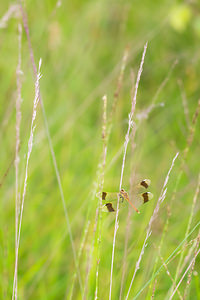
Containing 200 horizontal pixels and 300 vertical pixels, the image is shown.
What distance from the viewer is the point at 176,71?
10.8 feet

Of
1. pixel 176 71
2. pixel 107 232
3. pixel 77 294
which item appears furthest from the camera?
pixel 176 71

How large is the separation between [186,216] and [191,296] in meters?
0.37

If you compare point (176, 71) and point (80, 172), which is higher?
point (176, 71)

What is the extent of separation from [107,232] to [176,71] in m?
1.76

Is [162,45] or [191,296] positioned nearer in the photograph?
[191,296]

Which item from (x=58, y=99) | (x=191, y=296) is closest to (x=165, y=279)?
(x=191, y=296)

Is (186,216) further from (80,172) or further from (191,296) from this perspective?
(80,172)

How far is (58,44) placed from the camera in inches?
121

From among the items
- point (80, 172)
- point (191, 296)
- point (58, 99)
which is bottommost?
point (191, 296)

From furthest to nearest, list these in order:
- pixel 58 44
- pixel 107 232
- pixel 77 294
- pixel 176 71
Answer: pixel 176 71 < pixel 58 44 < pixel 107 232 < pixel 77 294

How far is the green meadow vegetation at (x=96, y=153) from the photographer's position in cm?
136

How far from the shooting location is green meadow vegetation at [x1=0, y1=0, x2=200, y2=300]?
1359 millimetres

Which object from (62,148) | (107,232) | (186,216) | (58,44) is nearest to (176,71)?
(58,44)

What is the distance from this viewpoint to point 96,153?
7.61 ft
